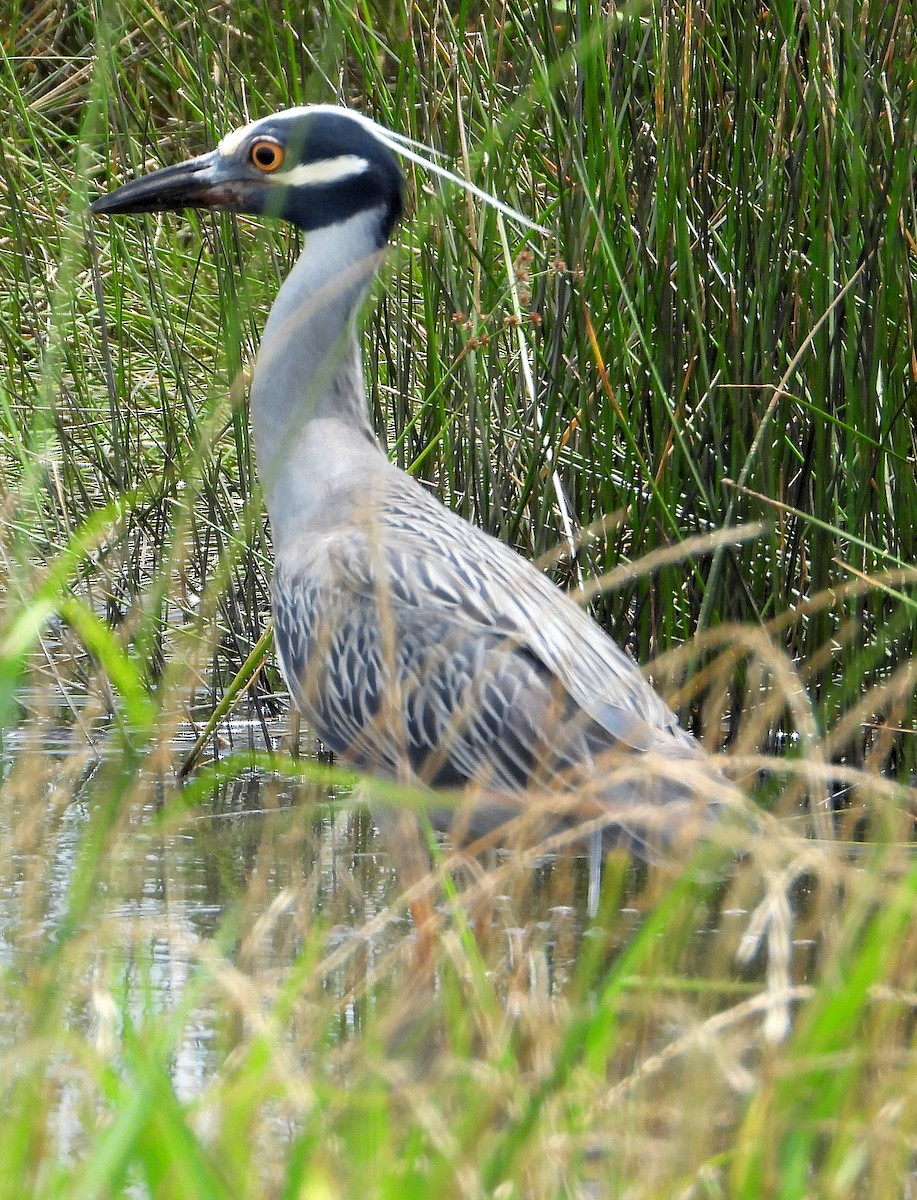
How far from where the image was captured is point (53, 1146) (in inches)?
84.6

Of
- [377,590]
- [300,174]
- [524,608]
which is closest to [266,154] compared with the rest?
[300,174]

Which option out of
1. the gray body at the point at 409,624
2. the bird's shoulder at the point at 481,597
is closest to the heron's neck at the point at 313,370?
the gray body at the point at 409,624

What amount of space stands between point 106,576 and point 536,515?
1.20 m

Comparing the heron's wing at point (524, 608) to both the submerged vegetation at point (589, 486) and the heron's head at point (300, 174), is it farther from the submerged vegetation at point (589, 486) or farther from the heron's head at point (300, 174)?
the heron's head at point (300, 174)

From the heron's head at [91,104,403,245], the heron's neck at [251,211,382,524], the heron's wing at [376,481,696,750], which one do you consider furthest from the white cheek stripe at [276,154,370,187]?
the heron's wing at [376,481,696,750]

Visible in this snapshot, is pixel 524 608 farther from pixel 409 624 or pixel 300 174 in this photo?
pixel 300 174

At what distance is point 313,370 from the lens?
4.06m

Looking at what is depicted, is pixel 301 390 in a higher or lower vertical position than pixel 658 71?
lower

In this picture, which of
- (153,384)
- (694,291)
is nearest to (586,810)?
(694,291)

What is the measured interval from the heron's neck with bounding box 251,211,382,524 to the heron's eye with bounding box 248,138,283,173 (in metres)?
0.18

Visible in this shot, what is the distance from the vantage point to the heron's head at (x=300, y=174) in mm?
3988

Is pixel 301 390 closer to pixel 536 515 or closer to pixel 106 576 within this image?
pixel 536 515

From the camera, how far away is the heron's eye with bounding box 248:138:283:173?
13.1 ft

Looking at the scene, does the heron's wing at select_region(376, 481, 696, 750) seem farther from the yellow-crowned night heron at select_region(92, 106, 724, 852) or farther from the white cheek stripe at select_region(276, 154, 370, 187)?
the white cheek stripe at select_region(276, 154, 370, 187)
